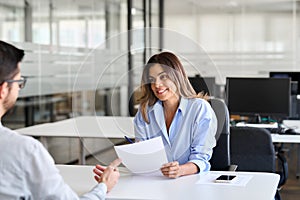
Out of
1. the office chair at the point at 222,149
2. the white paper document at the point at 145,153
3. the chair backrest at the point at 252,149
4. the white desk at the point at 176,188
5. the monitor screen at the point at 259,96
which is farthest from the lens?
the monitor screen at the point at 259,96

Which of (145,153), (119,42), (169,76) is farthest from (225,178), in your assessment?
(119,42)

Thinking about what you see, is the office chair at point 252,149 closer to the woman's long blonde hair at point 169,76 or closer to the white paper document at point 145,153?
the woman's long blonde hair at point 169,76

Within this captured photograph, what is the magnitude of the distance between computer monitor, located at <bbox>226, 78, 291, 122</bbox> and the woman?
2.14 m

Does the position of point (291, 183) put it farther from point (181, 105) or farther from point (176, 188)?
point (176, 188)

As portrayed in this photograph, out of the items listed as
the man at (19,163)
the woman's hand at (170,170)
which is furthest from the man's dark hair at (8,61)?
the woman's hand at (170,170)

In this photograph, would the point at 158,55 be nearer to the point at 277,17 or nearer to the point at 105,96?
the point at 105,96

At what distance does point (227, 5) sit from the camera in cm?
876

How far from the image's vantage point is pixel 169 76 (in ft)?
8.96

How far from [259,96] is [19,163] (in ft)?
12.0

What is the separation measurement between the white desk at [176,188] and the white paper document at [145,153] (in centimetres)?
8

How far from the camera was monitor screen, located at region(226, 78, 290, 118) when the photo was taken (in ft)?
15.9

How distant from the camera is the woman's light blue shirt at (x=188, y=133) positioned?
273cm

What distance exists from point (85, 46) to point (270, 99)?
278 cm

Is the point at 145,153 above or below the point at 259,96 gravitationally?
below
